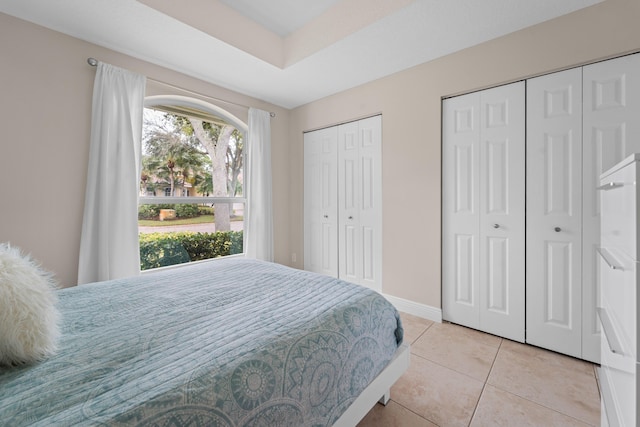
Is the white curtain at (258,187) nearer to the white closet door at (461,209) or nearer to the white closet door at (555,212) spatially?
the white closet door at (461,209)

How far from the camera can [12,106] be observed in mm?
1925

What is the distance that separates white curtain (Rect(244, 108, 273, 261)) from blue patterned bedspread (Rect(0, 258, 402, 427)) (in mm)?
1824

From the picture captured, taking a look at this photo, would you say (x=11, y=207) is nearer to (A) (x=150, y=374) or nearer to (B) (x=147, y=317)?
(B) (x=147, y=317)

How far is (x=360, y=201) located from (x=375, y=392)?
7.08 feet


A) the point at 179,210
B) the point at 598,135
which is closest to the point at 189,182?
the point at 179,210

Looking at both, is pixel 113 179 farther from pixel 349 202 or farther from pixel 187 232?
pixel 349 202

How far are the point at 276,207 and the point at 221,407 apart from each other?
121 inches

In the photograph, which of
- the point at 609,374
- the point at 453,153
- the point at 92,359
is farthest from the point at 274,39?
the point at 609,374

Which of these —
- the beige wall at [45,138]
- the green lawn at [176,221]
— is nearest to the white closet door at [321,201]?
the green lawn at [176,221]

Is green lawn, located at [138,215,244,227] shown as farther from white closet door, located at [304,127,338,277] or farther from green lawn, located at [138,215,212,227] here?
white closet door, located at [304,127,338,277]

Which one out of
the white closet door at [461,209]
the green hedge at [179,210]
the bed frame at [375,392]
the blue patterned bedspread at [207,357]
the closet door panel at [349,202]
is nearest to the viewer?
the blue patterned bedspread at [207,357]

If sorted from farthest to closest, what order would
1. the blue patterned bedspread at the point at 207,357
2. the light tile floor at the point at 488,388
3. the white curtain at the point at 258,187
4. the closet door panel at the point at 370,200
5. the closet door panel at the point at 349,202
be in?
the white curtain at the point at 258,187 < the closet door panel at the point at 349,202 < the closet door panel at the point at 370,200 < the light tile floor at the point at 488,388 < the blue patterned bedspread at the point at 207,357

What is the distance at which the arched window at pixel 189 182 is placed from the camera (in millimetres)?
2701

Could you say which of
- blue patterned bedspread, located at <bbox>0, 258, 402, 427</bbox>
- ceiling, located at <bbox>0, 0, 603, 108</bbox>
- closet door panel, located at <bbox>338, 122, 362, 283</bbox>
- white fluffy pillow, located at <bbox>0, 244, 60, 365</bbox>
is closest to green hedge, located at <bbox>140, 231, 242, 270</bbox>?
blue patterned bedspread, located at <bbox>0, 258, 402, 427</bbox>
